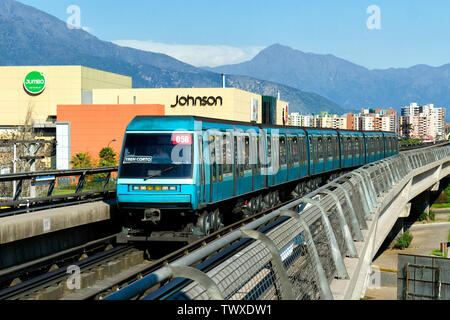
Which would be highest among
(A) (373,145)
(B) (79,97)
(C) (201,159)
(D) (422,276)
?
(B) (79,97)

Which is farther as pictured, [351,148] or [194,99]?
[194,99]

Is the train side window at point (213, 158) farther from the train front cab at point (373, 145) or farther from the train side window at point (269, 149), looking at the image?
the train front cab at point (373, 145)

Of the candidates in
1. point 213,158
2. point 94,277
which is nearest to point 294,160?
point 213,158

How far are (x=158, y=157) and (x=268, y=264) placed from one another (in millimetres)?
10104

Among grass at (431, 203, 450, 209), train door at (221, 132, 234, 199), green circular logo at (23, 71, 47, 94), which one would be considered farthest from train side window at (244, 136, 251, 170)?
green circular logo at (23, 71, 47, 94)

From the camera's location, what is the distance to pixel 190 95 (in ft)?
297

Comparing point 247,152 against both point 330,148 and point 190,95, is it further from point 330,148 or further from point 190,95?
point 190,95

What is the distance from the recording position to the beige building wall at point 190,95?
89.3 metres

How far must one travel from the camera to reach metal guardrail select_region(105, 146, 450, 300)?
3.49 metres

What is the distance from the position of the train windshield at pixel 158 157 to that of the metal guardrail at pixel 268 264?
202 inches

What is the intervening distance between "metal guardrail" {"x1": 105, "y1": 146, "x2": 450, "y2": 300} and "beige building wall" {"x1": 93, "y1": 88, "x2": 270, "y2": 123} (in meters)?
79.3
